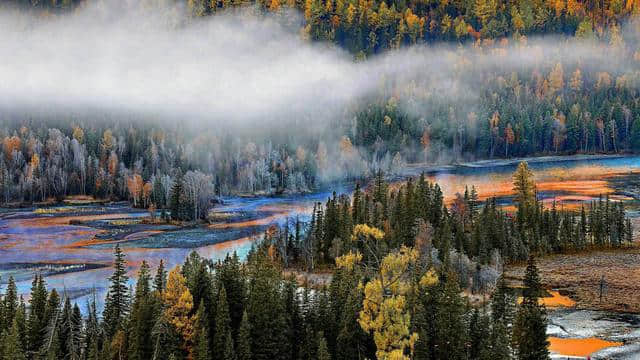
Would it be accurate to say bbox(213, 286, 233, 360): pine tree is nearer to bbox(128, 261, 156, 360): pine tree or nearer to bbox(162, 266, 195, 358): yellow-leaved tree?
bbox(162, 266, 195, 358): yellow-leaved tree

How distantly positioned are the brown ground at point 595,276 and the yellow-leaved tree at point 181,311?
39.3 meters

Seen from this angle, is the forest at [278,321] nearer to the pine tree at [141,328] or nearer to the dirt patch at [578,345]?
the pine tree at [141,328]

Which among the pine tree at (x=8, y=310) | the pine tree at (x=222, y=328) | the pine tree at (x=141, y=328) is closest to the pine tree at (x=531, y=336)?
the pine tree at (x=222, y=328)

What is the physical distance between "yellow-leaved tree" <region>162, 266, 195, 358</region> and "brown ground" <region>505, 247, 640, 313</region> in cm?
3929

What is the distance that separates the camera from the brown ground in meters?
73.2

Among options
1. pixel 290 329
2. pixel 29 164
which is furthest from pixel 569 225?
pixel 29 164

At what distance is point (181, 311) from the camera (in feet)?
181

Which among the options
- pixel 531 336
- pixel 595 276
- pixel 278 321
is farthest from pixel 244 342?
pixel 595 276

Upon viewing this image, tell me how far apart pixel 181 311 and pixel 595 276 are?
167 feet

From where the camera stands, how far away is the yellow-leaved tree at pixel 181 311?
54.6m

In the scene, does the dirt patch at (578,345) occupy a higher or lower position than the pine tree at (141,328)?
lower

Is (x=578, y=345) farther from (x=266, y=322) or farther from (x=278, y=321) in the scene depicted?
(x=266, y=322)

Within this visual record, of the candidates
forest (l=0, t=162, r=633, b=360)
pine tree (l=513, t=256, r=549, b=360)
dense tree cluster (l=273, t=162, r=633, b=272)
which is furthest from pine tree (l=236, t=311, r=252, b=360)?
dense tree cluster (l=273, t=162, r=633, b=272)

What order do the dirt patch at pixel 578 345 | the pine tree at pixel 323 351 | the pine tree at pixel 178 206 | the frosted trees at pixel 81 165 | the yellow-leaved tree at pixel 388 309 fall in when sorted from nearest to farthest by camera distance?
the yellow-leaved tree at pixel 388 309, the pine tree at pixel 323 351, the dirt patch at pixel 578 345, the pine tree at pixel 178 206, the frosted trees at pixel 81 165
